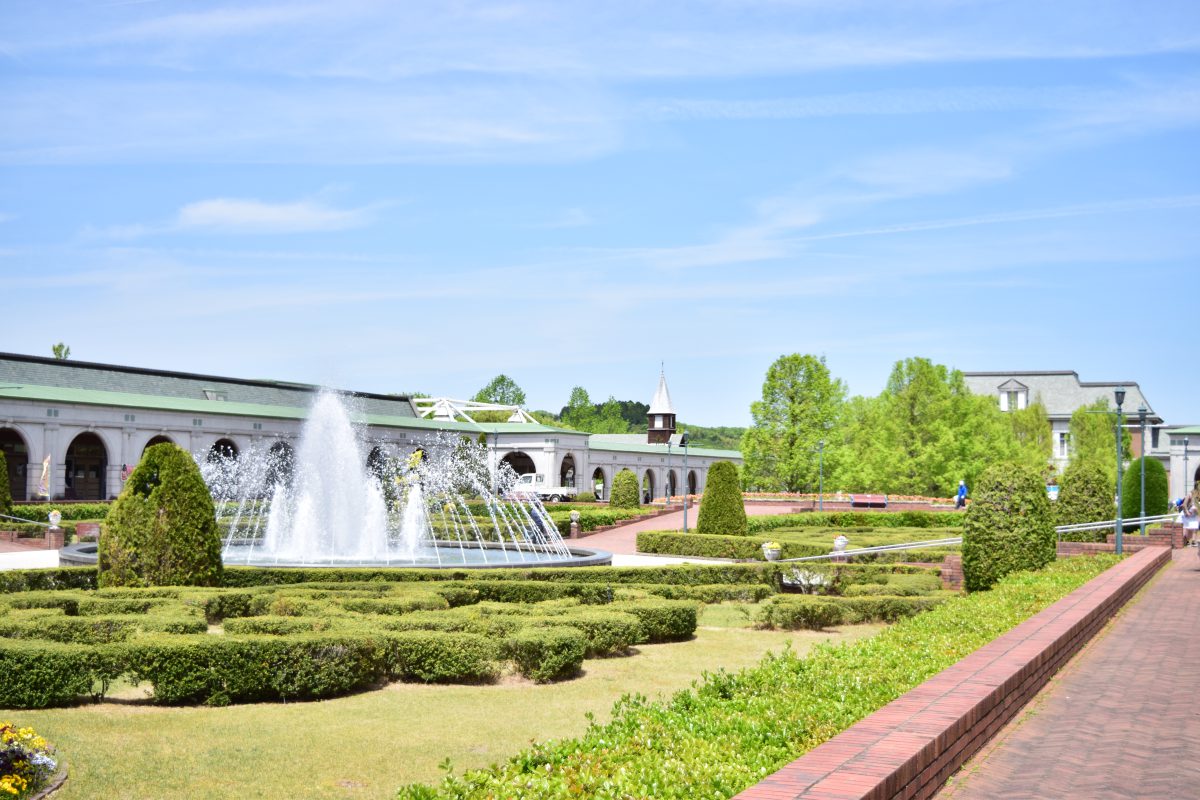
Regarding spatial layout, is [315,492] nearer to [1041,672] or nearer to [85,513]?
[85,513]

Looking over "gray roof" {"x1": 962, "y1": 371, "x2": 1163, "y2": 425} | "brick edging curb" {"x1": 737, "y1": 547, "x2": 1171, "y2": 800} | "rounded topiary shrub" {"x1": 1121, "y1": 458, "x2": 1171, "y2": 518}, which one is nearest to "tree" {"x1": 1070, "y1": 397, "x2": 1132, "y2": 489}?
"gray roof" {"x1": 962, "y1": 371, "x2": 1163, "y2": 425}

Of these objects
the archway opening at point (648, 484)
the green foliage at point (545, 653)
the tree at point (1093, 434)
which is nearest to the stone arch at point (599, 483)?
the archway opening at point (648, 484)

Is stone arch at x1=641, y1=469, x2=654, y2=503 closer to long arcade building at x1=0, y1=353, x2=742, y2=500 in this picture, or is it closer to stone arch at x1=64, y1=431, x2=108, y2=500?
long arcade building at x1=0, y1=353, x2=742, y2=500

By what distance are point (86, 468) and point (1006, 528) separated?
49470 mm

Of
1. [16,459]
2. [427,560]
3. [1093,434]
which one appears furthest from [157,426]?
[1093,434]

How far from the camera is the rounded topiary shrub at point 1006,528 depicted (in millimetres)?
16844

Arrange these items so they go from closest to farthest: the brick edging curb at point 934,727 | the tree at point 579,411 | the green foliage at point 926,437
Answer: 1. the brick edging curb at point 934,727
2. the green foliage at point 926,437
3. the tree at point 579,411

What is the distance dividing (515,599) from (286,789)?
10.1 m

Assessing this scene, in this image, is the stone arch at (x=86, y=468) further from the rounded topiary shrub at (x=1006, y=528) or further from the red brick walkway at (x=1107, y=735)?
the red brick walkway at (x=1107, y=735)

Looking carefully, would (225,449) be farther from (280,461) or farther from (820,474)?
(820,474)

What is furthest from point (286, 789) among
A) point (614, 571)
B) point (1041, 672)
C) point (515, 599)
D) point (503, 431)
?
point (503, 431)

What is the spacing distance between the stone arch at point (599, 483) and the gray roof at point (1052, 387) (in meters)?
30.3

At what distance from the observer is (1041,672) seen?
8797 millimetres

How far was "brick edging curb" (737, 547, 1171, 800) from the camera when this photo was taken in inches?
194
